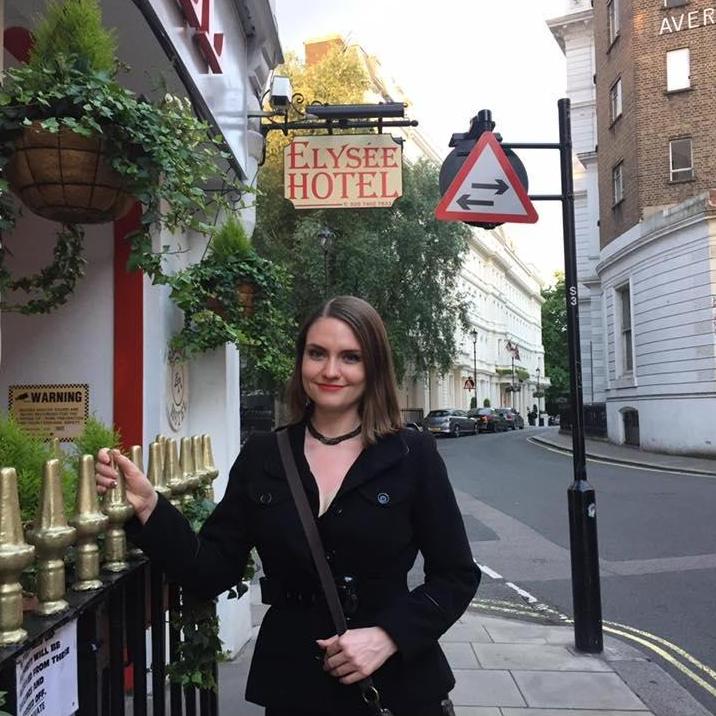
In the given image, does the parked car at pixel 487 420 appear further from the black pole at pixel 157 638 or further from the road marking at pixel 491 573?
the black pole at pixel 157 638

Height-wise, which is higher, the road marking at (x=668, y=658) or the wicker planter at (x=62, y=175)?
the wicker planter at (x=62, y=175)

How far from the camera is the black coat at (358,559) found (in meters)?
1.79

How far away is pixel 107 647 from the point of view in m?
1.80

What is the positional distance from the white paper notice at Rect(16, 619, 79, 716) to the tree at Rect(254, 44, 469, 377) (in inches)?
752

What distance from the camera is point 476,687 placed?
14.2 feet

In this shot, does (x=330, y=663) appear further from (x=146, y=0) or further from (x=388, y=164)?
(x=388, y=164)

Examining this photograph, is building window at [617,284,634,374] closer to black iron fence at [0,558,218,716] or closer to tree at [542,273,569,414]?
black iron fence at [0,558,218,716]

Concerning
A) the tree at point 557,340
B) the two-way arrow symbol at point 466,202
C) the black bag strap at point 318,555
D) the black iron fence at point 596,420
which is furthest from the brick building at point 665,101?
the tree at point 557,340

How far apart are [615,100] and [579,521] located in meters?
23.7

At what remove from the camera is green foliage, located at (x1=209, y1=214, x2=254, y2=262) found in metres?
4.22

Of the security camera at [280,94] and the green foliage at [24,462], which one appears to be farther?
the security camera at [280,94]

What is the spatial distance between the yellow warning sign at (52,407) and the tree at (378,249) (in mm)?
16783

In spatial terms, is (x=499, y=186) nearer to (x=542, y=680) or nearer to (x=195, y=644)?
(x=542, y=680)

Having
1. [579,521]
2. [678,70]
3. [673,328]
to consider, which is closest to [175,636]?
[579,521]
